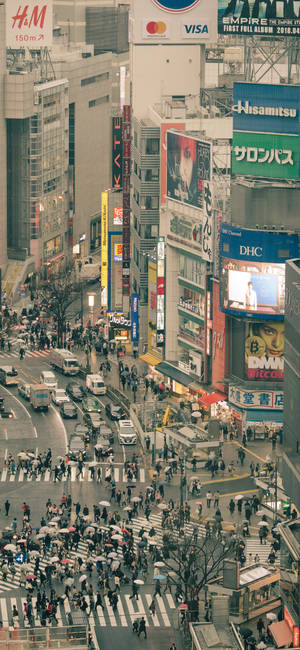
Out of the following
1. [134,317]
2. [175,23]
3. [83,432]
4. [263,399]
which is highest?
[175,23]

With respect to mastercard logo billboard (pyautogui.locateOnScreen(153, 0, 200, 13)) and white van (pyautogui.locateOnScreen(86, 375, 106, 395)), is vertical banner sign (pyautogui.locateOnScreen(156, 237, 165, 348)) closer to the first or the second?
white van (pyautogui.locateOnScreen(86, 375, 106, 395))

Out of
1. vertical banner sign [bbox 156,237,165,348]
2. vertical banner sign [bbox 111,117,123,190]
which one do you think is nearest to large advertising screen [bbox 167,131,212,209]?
vertical banner sign [bbox 156,237,165,348]

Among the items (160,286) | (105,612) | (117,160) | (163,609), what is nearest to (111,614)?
(105,612)

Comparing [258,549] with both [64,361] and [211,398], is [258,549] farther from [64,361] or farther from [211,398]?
[64,361]

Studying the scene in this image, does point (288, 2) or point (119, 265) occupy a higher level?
point (288, 2)

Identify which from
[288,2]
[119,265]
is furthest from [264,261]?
[119,265]

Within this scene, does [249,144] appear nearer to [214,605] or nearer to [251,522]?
[251,522]
